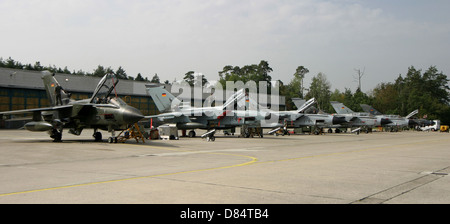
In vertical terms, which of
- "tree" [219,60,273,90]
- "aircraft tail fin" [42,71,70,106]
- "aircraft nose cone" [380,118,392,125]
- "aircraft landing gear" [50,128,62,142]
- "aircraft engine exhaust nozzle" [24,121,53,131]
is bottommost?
"aircraft landing gear" [50,128,62,142]

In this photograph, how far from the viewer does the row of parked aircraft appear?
20984mm

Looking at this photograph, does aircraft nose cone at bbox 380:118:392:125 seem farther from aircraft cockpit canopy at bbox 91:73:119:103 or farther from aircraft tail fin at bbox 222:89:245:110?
aircraft cockpit canopy at bbox 91:73:119:103

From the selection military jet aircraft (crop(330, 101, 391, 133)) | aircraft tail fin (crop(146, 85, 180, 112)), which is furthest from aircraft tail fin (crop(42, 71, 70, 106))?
military jet aircraft (crop(330, 101, 391, 133))

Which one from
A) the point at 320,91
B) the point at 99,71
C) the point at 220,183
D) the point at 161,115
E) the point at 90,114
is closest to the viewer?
the point at 220,183

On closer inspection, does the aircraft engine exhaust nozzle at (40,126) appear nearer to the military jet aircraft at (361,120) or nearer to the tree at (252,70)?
the military jet aircraft at (361,120)

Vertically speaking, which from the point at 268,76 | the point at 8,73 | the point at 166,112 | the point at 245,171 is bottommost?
the point at 245,171

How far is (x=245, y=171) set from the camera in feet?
32.1

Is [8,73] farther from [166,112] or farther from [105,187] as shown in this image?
[105,187]

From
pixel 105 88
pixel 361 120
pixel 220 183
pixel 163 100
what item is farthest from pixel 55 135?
pixel 361 120

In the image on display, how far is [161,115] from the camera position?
105 feet

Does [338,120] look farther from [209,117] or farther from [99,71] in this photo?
[99,71]

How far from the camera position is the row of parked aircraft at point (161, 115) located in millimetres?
20984
